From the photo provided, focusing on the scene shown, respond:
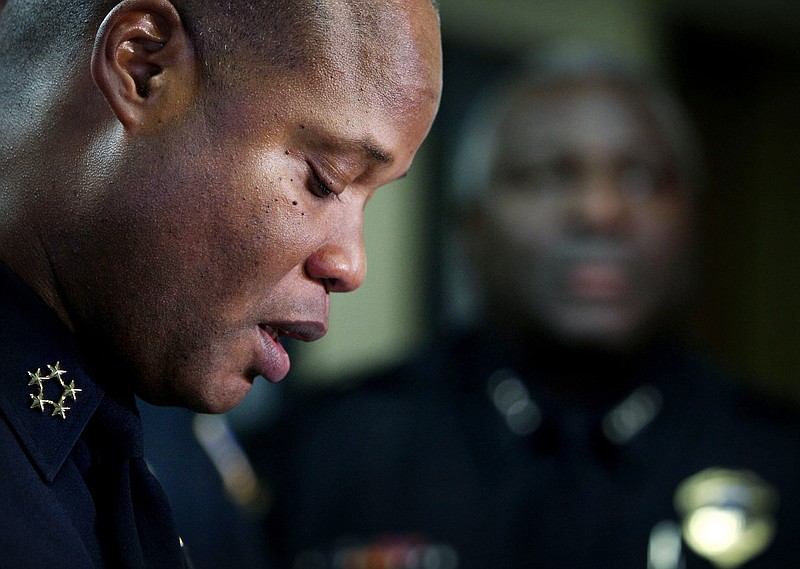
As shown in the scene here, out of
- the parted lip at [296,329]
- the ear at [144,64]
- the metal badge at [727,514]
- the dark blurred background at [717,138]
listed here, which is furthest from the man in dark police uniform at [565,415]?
the ear at [144,64]

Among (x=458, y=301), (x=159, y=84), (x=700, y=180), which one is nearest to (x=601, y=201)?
(x=700, y=180)

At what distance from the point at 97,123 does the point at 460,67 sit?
2.15m

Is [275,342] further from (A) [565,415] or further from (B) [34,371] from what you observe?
(A) [565,415]

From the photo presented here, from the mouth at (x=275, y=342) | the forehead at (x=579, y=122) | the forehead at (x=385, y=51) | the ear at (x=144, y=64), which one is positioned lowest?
the forehead at (x=579, y=122)

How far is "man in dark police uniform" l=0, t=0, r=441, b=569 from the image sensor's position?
0.69 m

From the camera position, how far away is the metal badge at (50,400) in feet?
2.29

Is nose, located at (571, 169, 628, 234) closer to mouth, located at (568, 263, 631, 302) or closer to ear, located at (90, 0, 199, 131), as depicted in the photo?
mouth, located at (568, 263, 631, 302)

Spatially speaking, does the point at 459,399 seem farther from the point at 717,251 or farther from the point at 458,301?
the point at 717,251

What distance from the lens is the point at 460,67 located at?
2773 millimetres

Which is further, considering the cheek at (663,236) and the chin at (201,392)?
the cheek at (663,236)

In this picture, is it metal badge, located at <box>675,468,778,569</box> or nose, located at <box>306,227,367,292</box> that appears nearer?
nose, located at <box>306,227,367,292</box>

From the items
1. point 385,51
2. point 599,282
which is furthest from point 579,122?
point 385,51

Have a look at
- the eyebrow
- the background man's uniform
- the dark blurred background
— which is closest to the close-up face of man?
the eyebrow

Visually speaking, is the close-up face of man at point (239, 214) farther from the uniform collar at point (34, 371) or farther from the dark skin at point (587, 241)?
the dark skin at point (587, 241)
